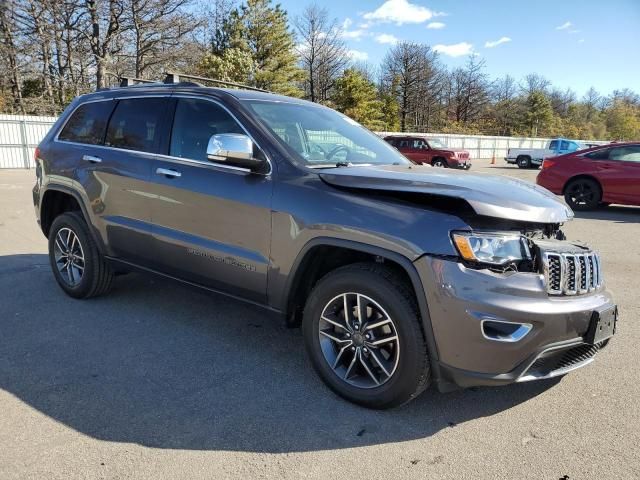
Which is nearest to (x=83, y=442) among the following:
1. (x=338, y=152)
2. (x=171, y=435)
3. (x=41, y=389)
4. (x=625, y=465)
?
(x=171, y=435)

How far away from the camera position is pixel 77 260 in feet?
16.2

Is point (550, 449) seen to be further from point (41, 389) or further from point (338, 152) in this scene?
point (41, 389)

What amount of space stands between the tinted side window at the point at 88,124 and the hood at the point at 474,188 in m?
2.60

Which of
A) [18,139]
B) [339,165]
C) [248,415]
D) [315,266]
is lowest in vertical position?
[248,415]

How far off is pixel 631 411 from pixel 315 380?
1901 mm

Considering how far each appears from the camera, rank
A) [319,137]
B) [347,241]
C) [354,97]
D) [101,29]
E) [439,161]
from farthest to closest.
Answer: [354,97] < [101,29] < [439,161] < [319,137] < [347,241]

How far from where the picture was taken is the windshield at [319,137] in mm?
3594

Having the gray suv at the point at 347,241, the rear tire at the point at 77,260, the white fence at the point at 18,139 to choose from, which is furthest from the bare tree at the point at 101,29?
the gray suv at the point at 347,241

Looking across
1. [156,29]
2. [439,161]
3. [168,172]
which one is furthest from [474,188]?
[156,29]

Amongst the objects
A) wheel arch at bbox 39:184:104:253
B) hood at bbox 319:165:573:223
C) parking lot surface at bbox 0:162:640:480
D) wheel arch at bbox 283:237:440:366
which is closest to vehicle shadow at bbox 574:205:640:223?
parking lot surface at bbox 0:162:640:480

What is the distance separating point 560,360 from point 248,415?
1.75 m

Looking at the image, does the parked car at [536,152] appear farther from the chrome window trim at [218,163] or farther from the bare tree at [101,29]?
the chrome window trim at [218,163]

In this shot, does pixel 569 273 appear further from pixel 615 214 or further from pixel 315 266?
pixel 615 214

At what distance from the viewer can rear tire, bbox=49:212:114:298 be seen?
4.77 meters
